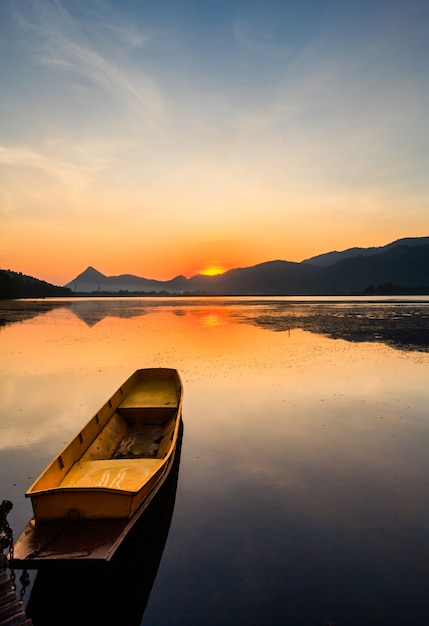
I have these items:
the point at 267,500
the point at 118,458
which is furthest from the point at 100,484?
the point at 267,500

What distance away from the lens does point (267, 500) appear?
38.6 feet

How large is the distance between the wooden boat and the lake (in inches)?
32.5

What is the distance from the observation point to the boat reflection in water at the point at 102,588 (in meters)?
7.64

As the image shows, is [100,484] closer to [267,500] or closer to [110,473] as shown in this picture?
[110,473]

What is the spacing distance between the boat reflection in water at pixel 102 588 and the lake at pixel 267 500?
32mm

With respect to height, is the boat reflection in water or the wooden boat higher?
the wooden boat

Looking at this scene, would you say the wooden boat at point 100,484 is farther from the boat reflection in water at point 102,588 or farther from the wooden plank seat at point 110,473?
the boat reflection in water at point 102,588

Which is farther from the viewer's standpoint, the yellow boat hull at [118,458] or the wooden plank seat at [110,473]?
the wooden plank seat at [110,473]

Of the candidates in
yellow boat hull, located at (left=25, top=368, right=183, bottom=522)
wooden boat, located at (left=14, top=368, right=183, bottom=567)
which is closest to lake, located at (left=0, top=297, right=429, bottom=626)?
wooden boat, located at (left=14, top=368, right=183, bottom=567)

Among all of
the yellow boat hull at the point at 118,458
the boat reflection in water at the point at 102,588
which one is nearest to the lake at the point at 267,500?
the boat reflection in water at the point at 102,588

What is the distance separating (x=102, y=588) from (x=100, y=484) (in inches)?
101

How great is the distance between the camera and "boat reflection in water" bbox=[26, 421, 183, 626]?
25.1ft

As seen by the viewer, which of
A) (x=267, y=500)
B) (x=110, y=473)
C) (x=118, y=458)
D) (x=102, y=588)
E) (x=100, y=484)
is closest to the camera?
(x=102, y=588)

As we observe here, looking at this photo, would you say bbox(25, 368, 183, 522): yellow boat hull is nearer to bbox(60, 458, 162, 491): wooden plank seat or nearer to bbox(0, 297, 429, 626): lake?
bbox(60, 458, 162, 491): wooden plank seat
